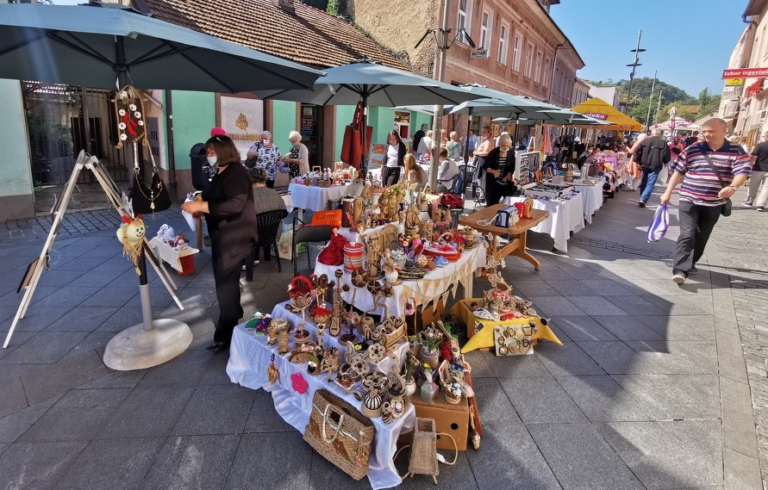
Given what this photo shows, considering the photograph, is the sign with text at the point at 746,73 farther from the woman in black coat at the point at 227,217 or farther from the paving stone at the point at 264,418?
the paving stone at the point at 264,418

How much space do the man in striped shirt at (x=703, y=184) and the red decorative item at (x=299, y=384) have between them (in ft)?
16.4

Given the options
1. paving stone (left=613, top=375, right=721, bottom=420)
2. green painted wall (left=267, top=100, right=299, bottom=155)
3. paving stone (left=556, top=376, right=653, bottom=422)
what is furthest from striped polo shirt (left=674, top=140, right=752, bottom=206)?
green painted wall (left=267, top=100, right=299, bottom=155)

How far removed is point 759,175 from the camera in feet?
38.6

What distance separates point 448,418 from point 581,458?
0.85 m

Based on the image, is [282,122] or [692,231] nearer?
[692,231]

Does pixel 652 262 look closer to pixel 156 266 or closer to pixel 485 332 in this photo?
pixel 485 332

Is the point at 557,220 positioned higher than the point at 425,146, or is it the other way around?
the point at 425,146

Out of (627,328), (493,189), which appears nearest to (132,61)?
(627,328)

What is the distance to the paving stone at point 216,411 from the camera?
8.73 feet

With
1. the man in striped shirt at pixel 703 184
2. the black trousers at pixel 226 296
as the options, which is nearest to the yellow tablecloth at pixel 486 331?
the black trousers at pixel 226 296

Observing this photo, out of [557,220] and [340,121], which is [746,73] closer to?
[557,220]

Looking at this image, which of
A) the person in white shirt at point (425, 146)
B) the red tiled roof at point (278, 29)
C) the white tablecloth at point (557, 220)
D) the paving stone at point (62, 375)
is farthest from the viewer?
the person in white shirt at point (425, 146)

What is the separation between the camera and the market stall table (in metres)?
5.09

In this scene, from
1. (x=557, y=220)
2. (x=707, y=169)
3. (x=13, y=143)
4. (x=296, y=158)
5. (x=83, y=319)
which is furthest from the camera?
→ (x=296, y=158)
